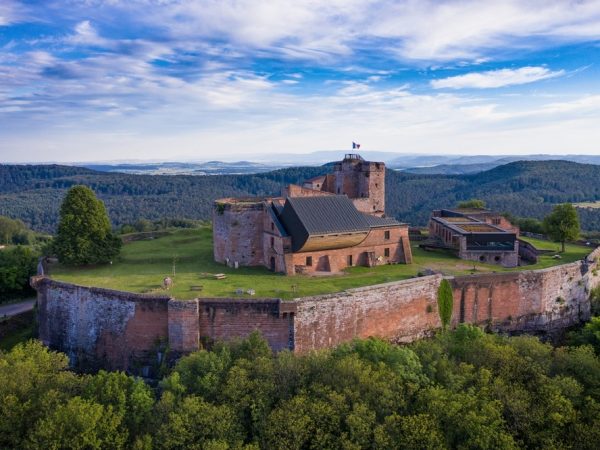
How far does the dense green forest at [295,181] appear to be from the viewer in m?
120

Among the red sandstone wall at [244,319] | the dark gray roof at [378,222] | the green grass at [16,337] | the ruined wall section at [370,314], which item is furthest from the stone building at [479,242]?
the green grass at [16,337]

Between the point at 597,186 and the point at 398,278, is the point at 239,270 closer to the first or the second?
the point at 398,278

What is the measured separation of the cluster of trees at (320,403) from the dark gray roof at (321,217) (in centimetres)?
1249

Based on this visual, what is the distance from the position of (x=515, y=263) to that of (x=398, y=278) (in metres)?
13.5

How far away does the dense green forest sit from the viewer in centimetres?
12000

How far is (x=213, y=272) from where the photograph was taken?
34.6m

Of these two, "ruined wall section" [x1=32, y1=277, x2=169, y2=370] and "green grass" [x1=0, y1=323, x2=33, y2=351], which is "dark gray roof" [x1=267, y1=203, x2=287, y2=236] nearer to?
"ruined wall section" [x1=32, y1=277, x2=169, y2=370]

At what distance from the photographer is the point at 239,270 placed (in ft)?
117

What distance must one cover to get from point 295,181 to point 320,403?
134 meters

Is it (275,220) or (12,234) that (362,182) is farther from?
(12,234)

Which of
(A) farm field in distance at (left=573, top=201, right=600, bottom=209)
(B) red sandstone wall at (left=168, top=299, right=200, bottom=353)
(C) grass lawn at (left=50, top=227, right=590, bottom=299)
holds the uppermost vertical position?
(A) farm field in distance at (left=573, top=201, right=600, bottom=209)

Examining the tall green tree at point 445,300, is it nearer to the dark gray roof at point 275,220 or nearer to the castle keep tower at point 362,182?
the dark gray roof at point 275,220

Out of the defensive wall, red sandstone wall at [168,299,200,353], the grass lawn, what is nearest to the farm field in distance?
the grass lawn

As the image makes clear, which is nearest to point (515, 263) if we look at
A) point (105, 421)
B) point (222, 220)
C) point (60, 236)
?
point (222, 220)
